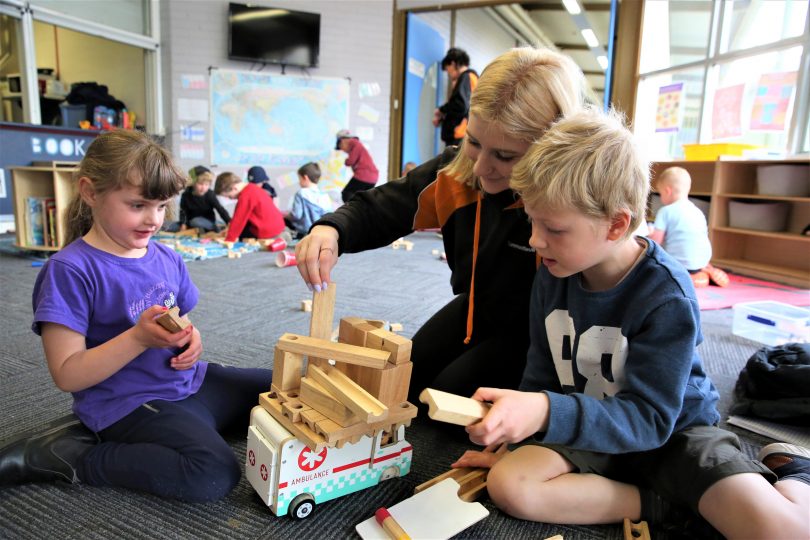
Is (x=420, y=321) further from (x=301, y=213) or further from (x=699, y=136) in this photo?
(x=699, y=136)

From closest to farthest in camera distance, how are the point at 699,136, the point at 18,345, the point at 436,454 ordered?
the point at 436,454 → the point at 18,345 → the point at 699,136

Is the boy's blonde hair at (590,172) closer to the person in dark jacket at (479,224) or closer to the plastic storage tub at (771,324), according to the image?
the person in dark jacket at (479,224)

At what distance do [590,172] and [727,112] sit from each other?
3784 millimetres

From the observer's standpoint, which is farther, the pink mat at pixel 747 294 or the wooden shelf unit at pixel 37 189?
the wooden shelf unit at pixel 37 189

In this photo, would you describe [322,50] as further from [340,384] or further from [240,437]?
[340,384]

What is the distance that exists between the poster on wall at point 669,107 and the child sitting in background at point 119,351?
4336mm

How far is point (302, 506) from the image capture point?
0.88 m

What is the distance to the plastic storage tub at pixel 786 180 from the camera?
3273 millimetres

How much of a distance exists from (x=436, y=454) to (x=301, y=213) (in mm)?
3791

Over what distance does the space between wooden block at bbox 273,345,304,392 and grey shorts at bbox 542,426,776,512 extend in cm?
44

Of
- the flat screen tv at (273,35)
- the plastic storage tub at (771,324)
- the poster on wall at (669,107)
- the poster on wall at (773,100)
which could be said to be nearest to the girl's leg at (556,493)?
the plastic storage tub at (771,324)

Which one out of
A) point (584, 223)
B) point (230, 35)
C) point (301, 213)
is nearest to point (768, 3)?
point (301, 213)

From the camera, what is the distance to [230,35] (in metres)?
5.12

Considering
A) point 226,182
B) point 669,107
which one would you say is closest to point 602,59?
point 669,107
